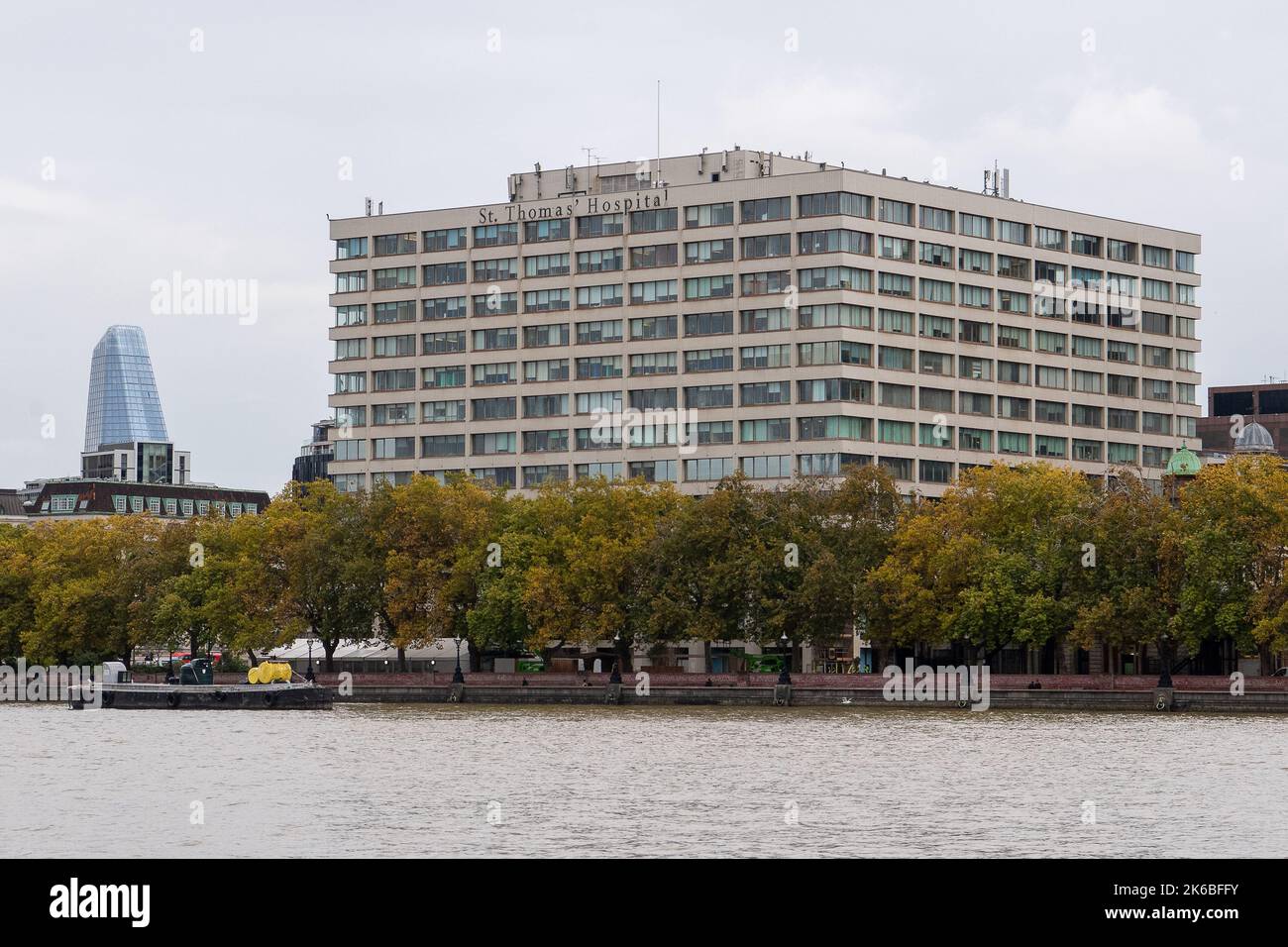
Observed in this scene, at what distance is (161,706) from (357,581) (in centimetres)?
2048

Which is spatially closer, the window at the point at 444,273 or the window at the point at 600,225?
the window at the point at 600,225

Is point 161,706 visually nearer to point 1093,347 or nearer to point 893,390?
point 893,390

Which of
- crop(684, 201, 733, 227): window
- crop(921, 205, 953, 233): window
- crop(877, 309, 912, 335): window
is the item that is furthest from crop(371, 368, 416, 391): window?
crop(921, 205, 953, 233): window

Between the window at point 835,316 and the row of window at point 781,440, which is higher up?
the window at point 835,316

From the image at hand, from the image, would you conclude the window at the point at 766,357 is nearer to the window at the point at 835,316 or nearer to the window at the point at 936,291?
the window at the point at 835,316

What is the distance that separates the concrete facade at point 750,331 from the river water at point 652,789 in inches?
2783

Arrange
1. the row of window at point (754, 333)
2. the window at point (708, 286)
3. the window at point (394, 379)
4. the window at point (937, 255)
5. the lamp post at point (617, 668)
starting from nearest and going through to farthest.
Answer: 1. the lamp post at point (617, 668)
2. the row of window at point (754, 333)
3. the window at point (708, 286)
4. the window at point (937, 255)
5. the window at point (394, 379)

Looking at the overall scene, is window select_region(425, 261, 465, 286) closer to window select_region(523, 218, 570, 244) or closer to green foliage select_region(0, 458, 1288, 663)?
window select_region(523, 218, 570, 244)

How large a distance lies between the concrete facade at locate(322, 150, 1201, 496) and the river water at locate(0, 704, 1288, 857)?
70.7 m

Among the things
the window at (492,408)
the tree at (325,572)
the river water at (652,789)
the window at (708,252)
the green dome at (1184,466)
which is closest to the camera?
the river water at (652,789)

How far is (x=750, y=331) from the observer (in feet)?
568

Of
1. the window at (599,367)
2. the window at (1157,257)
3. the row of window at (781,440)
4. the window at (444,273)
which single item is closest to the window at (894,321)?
the row of window at (781,440)

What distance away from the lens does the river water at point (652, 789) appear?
4953cm
